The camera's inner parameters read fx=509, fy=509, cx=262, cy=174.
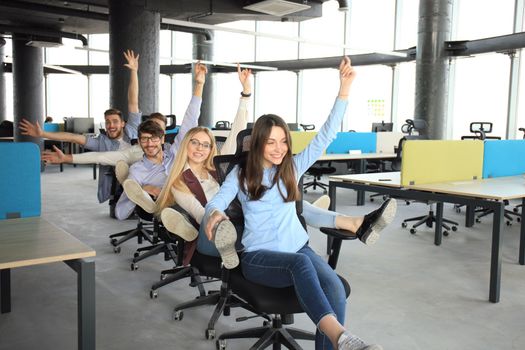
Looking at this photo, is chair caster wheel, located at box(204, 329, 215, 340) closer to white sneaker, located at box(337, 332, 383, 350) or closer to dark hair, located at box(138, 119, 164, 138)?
white sneaker, located at box(337, 332, 383, 350)

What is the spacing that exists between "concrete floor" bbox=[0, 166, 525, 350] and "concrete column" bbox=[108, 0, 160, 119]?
2.59 meters

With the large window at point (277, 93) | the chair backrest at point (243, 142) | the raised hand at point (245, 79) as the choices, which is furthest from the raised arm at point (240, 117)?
the large window at point (277, 93)

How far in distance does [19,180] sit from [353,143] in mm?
6682

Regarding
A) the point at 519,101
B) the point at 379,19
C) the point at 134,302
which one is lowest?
the point at 134,302

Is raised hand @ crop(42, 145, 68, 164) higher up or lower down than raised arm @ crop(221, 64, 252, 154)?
lower down

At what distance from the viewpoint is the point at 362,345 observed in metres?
1.76

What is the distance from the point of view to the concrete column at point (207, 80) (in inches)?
542

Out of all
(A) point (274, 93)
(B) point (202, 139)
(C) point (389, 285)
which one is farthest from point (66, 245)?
(A) point (274, 93)

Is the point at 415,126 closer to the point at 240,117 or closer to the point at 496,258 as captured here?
the point at 496,258

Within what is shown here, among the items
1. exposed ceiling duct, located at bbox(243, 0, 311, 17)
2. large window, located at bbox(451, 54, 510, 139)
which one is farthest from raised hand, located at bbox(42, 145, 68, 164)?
large window, located at bbox(451, 54, 510, 139)

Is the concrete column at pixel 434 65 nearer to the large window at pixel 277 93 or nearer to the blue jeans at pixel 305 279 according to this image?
the large window at pixel 277 93

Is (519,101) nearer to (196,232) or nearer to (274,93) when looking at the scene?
(274,93)

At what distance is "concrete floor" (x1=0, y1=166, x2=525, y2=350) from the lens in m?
2.65

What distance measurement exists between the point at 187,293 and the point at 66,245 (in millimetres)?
1632
